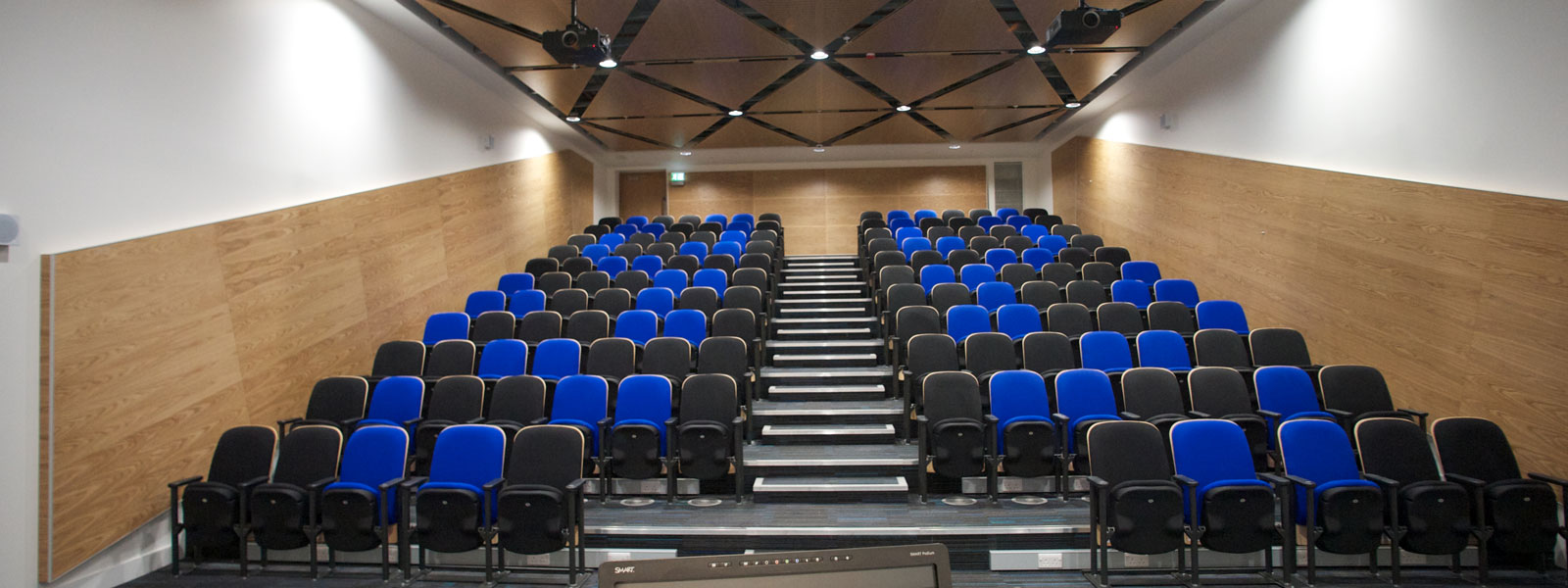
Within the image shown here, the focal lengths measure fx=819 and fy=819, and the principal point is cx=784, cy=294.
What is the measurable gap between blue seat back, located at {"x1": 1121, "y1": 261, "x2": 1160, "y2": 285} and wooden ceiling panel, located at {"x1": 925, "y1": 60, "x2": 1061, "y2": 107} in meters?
1.83

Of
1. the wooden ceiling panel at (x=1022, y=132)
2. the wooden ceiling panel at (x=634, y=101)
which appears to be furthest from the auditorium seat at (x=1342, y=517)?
the wooden ceiling panel at (x=1022, y=132)

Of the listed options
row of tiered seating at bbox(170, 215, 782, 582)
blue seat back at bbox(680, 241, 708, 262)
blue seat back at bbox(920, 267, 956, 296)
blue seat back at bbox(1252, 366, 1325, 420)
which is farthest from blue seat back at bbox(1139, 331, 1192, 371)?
blue seat back at bbox(680, 241, 708, 262)

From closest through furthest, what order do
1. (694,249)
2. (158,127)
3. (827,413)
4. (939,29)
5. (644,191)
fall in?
(158,127) < (827,413) < (939,29) < (694,249) < (644,191)

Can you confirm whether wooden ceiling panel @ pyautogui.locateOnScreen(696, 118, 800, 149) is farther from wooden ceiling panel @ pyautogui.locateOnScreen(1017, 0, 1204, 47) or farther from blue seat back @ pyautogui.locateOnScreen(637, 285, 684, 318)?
wooden ceiling panel @ pyautogui.locateOnScreen(1017, 0, 1204, 47)

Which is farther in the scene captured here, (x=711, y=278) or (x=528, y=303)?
(x=711, y=278)

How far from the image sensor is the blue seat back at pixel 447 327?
5582 mm

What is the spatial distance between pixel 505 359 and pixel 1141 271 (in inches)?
205

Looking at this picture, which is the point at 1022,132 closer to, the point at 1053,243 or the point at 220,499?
the point at 1053,243

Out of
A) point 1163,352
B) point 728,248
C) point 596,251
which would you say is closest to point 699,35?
point 728,248

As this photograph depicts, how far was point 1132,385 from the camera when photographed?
4.12 meters

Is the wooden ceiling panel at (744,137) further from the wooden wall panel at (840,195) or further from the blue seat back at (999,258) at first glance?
the blue seat back at (999,258)

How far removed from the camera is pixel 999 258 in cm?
738

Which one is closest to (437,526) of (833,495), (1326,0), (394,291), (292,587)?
(292,587)

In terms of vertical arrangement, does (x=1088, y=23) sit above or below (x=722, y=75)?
below
